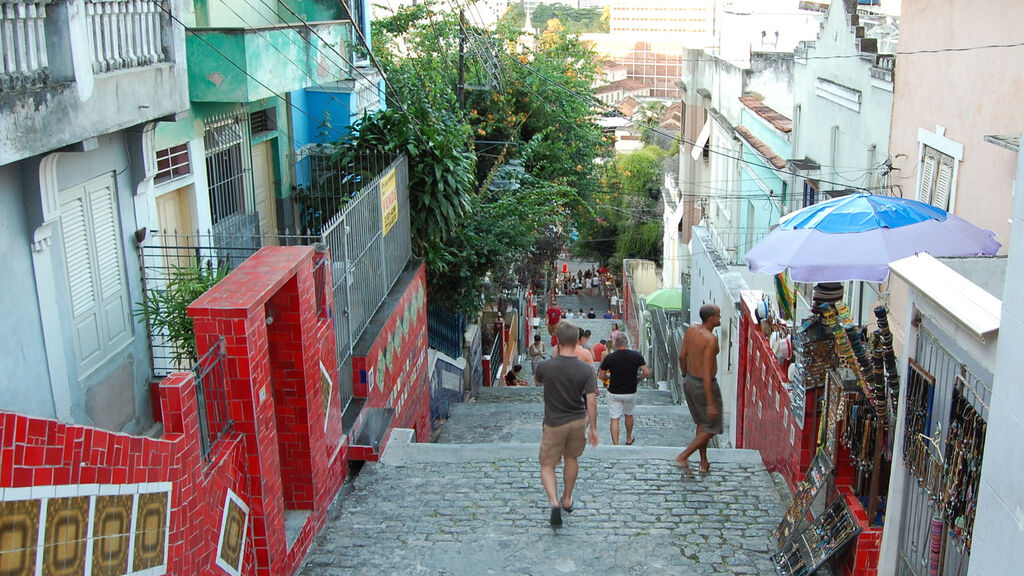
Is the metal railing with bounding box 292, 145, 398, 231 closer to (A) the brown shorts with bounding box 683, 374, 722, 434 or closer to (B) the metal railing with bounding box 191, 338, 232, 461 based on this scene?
(A) the brown shorts with bounding box 683, 374, 722, 434

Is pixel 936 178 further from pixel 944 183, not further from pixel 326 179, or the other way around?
pixel 326 179

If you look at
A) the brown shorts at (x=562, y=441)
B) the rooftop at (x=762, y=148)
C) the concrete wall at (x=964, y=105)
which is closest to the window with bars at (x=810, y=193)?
the rooftop at (x=762, y=148)

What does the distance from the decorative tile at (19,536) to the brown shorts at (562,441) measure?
3885 millimetres

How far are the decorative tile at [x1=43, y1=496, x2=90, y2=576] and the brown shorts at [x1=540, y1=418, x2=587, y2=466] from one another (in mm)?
3563

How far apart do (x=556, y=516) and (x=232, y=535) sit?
239 cm

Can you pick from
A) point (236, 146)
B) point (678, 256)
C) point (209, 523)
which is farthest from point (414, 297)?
point (678, 256)

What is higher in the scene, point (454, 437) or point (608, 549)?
point (608, 549)

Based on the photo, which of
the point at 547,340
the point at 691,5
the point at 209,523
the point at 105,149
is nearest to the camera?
the point at 209,523

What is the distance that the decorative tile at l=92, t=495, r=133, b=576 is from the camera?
396 centimetres

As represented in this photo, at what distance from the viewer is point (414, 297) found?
11.9 meters

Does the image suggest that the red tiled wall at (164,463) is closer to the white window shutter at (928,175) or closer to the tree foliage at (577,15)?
the white window shutter at (928,175)

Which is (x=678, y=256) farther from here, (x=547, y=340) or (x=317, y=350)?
(x=317, y=350)

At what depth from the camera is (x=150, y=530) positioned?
4.40 m

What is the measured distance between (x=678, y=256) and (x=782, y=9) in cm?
817
